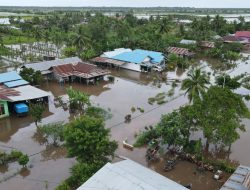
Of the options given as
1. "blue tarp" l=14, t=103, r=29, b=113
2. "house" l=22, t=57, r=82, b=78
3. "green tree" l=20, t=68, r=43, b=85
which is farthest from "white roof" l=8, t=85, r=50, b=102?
"house" l=22, t=57, r=82, b=78

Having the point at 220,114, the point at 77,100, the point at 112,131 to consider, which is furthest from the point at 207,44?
the point at 220,114

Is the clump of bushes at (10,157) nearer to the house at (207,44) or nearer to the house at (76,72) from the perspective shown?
the house at (76,72)

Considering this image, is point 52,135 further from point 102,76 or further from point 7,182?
point 102,76

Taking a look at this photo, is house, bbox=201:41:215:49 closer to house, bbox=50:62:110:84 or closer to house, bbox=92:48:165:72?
house, bbox=92:48:165:72

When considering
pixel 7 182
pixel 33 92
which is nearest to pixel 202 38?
pixel 33 92

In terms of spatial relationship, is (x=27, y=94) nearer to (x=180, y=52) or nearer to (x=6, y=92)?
(x=6, y=92)

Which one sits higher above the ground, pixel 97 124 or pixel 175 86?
pixel 97 124
